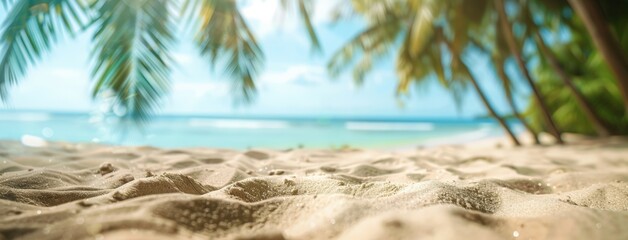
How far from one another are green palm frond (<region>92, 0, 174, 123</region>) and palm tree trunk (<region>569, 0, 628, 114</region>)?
2.87 m

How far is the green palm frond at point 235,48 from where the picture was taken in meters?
2.27

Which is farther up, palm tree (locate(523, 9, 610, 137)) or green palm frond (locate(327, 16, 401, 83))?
green palm frond (locate(327, 16, 401, 83))

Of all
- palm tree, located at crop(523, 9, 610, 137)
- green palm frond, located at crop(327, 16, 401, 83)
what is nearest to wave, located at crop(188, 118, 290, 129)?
green palm frond, located at crop(327, 16, 401, 83)

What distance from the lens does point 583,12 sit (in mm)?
2812

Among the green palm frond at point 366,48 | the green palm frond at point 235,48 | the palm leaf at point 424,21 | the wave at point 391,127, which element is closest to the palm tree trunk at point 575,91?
the palm leaf at point 424,21

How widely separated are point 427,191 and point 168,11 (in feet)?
4.26

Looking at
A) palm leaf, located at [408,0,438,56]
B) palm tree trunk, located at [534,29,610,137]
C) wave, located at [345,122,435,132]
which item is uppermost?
palm leaf, located at [408,0,438,56]

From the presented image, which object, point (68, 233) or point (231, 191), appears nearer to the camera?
point (68, 233)

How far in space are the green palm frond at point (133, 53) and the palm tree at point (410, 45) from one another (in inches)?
136

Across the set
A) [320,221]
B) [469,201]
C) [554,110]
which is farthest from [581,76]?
[320,221]

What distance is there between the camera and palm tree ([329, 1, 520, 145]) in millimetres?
4719

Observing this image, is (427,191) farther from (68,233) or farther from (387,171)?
(68,233)

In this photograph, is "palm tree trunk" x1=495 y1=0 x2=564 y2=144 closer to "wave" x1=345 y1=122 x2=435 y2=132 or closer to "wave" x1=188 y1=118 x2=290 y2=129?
"wave" x1=188 y1=118 x2=290 y2=129

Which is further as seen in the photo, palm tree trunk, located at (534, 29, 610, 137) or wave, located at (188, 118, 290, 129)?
wave, located at (188, 118, 290, 129)
